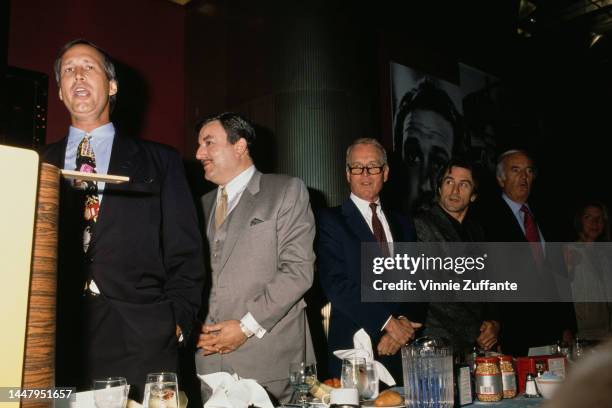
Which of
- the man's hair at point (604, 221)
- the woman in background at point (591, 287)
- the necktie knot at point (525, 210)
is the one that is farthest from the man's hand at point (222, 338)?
the man's hair at point (604, 221)

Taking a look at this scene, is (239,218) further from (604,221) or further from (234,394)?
(604,221)

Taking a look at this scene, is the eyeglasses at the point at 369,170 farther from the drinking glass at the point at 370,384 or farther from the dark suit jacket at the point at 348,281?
the drinking glass at the point at 370,384

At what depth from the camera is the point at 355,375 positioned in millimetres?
1385

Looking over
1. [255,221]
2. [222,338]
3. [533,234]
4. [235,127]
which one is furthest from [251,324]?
[533,234]

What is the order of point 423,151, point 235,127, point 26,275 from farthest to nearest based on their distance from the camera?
point 423,151, point 235,127, point 26,275

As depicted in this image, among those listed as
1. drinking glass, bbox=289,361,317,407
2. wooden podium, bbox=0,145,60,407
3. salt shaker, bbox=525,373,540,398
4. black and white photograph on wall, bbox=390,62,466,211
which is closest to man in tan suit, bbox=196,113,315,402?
drinking glass, bbox=289,361,317,407

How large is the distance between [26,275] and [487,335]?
234 cm

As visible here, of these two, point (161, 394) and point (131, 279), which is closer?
point (161, 394)

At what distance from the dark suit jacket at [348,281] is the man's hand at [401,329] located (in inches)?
1.5

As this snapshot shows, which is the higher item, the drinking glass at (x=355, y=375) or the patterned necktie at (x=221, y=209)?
the patterned necktie at (x=221, y=209)

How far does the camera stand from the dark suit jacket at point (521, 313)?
9.03ft

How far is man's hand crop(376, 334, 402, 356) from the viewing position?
2.24 metres

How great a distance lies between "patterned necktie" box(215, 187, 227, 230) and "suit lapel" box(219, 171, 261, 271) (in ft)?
0.27

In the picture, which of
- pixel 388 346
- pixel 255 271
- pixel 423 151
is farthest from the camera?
pixel 423 151
